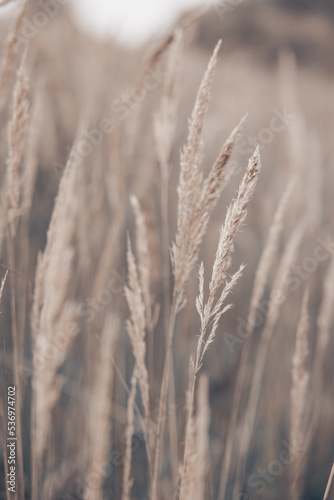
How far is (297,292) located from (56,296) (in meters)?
1.70

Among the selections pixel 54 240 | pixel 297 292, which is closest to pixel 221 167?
pixel 54 240

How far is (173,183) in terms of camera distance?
12.6ft

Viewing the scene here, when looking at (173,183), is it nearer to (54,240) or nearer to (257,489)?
(257,489)
